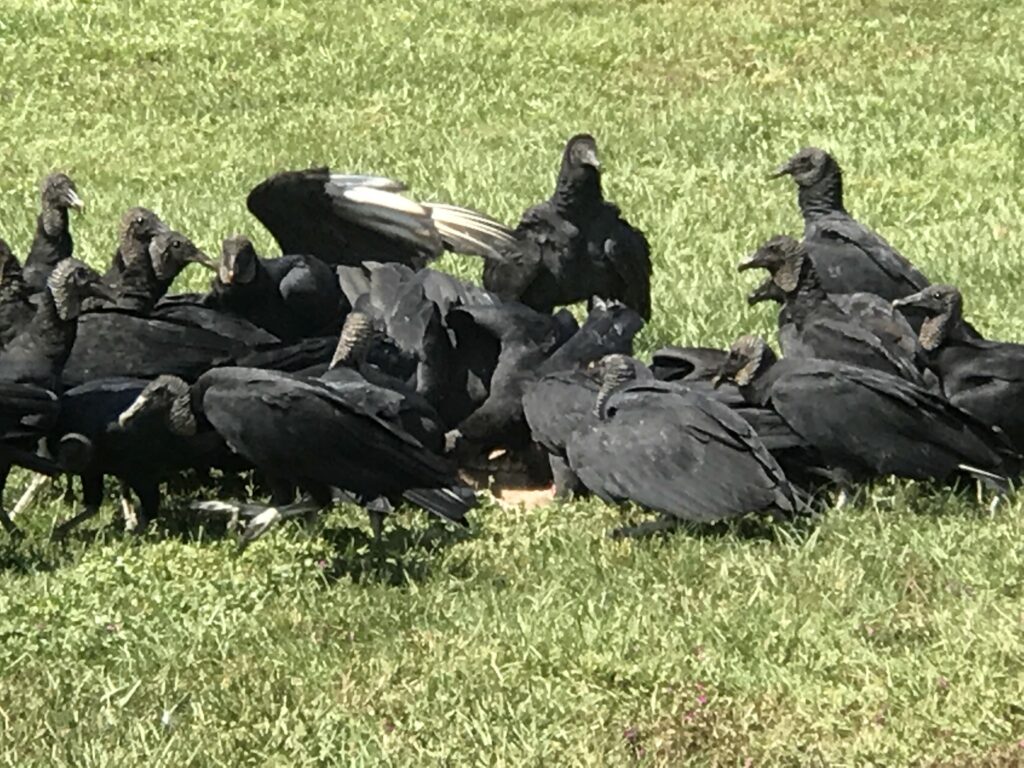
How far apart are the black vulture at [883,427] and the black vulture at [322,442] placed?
1.11m

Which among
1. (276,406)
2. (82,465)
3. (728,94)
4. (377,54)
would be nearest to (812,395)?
(276,406)

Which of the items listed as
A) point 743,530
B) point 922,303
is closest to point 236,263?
point 743,530

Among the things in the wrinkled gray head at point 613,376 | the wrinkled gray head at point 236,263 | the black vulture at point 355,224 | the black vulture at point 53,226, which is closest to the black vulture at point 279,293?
the wrinkled gray head at point 236,263

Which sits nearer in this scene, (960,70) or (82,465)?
(82,465)

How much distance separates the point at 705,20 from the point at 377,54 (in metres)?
2.79

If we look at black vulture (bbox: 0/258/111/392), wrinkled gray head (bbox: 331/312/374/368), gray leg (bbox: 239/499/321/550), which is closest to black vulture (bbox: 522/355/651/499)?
wrinkled gray head (bbox: 331/312/374/368)

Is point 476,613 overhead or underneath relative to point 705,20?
overhead

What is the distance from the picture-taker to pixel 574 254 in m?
7.48

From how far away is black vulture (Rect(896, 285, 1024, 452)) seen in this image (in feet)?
18.7

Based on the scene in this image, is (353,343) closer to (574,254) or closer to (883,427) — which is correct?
(883,427)

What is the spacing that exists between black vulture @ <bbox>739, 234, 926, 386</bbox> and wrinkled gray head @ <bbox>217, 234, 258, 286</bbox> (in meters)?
1.81

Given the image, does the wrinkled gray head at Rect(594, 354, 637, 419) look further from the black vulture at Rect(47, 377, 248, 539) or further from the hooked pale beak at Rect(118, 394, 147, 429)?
the hooked pale beak at Rect(118, 394, 147, 429)

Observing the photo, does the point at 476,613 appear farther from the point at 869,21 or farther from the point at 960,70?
the point at 869,21

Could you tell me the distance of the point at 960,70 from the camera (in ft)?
42.1
